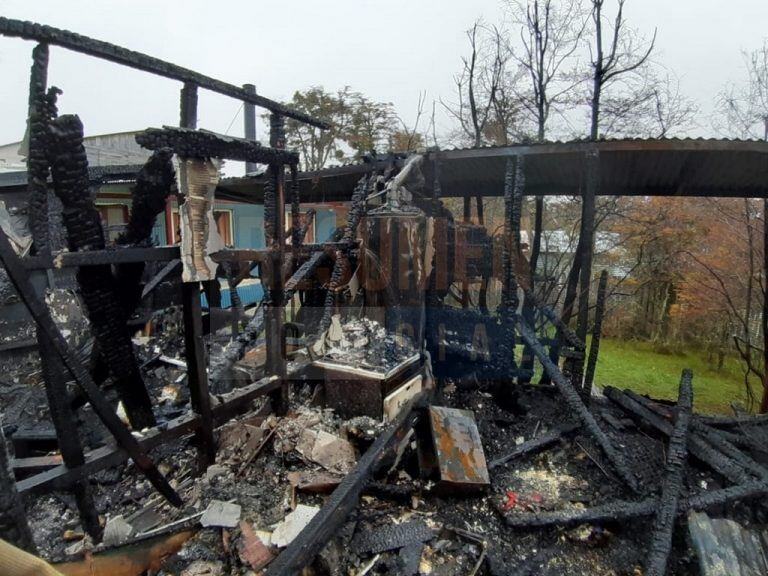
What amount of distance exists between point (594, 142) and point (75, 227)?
5.19 metres

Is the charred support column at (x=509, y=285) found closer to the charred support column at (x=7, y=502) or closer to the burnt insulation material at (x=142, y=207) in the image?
the burnt insulation material at (x=142, y=207)

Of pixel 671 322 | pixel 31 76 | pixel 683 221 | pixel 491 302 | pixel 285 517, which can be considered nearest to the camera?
pixel 31 76

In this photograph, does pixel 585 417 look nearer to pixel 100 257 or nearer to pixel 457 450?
pixel 457 450

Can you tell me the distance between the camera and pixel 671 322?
16.4m

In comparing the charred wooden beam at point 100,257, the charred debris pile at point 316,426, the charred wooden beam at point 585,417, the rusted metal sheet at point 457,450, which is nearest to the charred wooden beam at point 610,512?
the charred debris pile at point 316,426

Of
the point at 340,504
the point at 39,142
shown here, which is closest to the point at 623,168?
the point at 340,504

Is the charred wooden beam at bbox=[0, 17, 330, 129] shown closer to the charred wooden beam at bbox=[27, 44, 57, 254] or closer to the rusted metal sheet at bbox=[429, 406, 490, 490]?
the charred wooden beam at bbox=[27, 44, 57, 254]

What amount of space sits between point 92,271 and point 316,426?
2.30 m

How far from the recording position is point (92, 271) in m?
2.50

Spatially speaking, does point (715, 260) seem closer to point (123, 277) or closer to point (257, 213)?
point (257, 213)

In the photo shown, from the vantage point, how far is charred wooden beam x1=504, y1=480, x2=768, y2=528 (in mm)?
3330

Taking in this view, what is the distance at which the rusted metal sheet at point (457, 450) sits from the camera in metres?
3.56

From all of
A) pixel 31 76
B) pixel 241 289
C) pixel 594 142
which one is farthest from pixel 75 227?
pixel 241 289

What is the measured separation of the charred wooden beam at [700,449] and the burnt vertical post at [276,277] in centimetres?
425
